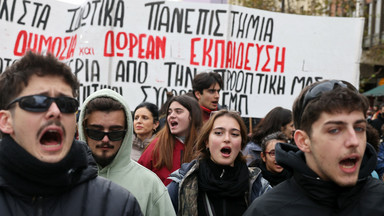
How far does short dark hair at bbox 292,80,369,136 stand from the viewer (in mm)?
2199

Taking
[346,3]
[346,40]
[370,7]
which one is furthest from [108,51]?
[370,7]

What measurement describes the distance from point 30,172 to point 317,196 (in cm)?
122

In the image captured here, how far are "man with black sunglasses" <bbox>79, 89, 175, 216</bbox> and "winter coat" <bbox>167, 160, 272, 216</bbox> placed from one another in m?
0.37

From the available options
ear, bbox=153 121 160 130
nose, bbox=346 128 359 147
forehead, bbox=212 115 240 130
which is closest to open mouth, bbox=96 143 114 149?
forehead, bbox=212 115 240 130

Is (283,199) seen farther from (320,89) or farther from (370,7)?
(370,7)

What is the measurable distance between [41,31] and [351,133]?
4.80 metres

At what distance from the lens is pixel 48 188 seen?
6.42 feet

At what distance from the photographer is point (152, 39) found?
6441 millimetres

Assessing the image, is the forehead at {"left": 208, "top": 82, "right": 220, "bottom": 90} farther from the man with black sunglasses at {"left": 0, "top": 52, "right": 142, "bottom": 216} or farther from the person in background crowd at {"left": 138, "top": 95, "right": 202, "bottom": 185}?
the man with black sunglasses at {"left": 0, "top": 52, "right": 142, "bottom": 216}

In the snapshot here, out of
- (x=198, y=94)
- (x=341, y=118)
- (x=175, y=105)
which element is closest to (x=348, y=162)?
(x=341, y=118)

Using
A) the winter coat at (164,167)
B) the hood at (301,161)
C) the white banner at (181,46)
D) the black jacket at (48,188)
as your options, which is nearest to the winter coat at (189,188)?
the winter coat at (164,167)

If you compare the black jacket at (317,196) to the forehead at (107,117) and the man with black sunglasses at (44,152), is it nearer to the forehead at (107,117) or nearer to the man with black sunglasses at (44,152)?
the man with black sunglasses at (44,152)

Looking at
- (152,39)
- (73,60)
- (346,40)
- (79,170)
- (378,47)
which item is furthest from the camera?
(378,47)

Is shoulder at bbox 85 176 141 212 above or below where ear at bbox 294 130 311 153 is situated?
below
